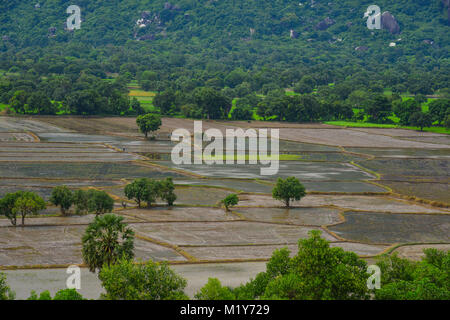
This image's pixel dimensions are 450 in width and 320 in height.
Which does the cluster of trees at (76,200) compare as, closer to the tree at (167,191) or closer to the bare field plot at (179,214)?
the bare field plot at (179,214)

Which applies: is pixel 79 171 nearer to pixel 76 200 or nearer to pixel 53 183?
pixel 53 183

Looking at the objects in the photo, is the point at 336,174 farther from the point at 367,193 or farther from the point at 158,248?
the point at 158,248

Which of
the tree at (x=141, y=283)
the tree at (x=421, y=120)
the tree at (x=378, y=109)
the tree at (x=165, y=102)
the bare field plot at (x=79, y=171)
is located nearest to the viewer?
the tree at (x=141, y=283)

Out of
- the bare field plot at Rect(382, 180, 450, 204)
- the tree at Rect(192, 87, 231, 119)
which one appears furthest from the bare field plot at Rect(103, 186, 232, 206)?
the tree at Rect(192, 87, 231, 119)

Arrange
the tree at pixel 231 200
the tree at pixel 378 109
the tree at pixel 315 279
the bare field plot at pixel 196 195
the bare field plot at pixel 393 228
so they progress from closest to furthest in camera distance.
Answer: the tree at pixel 315 279 < the bare field plot at pixel 393 228 < the tree at pixel 231 200 < the bare field plot at pixel 196 195 < the tree at pixel 378 109

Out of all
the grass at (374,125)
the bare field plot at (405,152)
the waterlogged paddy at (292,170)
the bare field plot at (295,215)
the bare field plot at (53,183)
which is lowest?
the bare field plot at (295,215)

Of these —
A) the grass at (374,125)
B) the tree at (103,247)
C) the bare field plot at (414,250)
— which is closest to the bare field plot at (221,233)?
the bare field plot at (414,250)
